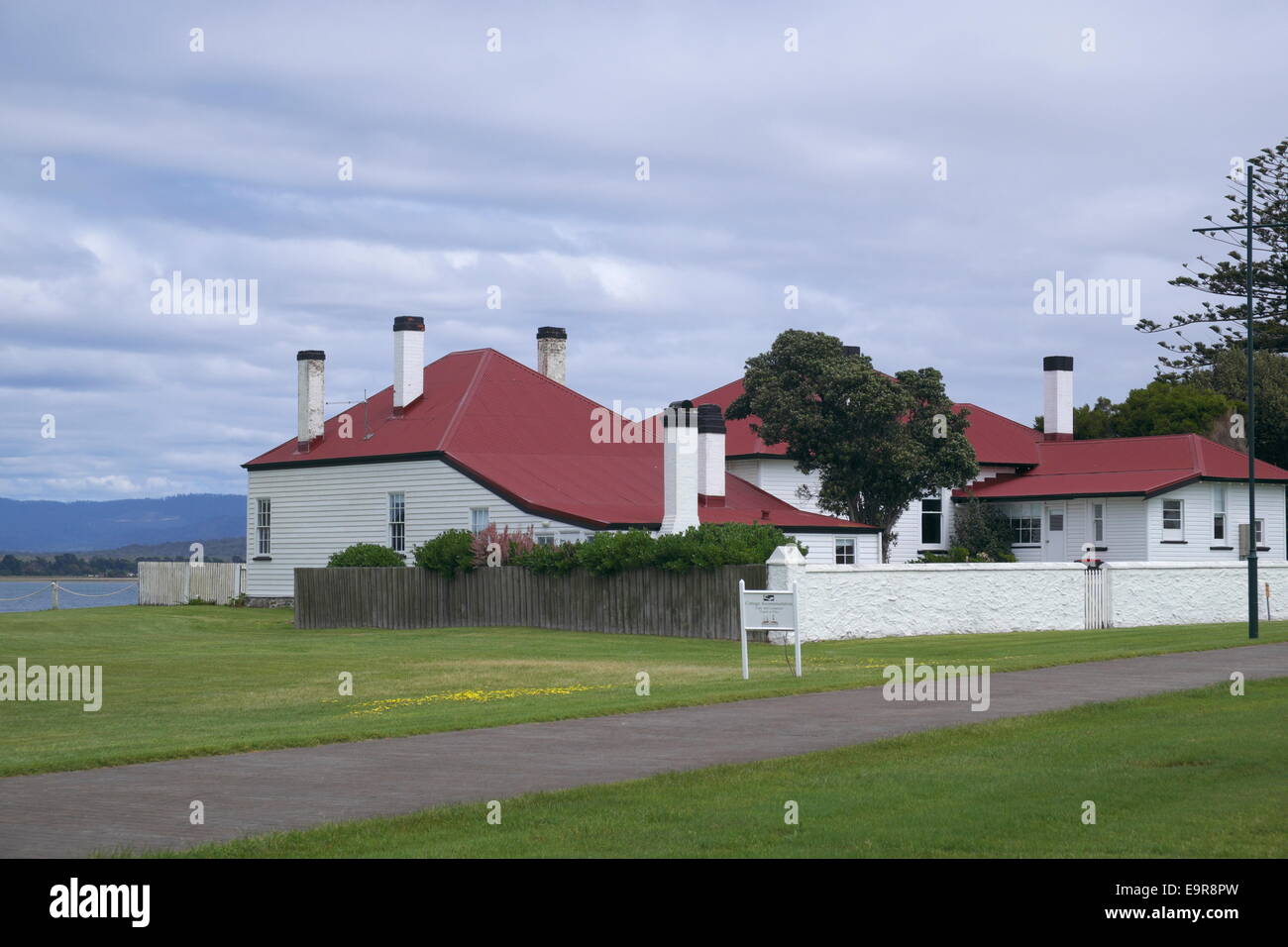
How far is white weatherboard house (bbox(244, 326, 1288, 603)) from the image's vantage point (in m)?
41.4

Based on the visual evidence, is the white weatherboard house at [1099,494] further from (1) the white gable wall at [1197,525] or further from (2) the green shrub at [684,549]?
(2) the green shrub at [684,549]

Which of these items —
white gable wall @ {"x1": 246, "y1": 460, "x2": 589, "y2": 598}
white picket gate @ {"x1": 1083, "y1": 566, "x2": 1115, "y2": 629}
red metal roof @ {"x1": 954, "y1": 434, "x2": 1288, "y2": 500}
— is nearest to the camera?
white picket gate @ {"x1": 1083, "y1": 566, "x2": 1115, "y2": 629}

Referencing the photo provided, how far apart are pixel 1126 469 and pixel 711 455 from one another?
17513 mm

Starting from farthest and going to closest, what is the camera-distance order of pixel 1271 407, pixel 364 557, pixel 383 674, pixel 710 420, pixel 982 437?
pixel 1271 407 < pixel 982 437 < pixel 364 557 < pixel 710 420 < pixel 383 674

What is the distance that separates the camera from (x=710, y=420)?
40.0 m

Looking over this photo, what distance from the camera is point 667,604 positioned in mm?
32750

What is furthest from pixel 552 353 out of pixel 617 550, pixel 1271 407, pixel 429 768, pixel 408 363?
pixel 429 768

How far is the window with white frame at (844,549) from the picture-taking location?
44375mm

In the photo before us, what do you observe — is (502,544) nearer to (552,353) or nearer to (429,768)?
(552,353)

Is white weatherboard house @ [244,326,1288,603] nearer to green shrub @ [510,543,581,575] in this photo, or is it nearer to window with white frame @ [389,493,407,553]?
window with white frame @ [389,493,407,553]

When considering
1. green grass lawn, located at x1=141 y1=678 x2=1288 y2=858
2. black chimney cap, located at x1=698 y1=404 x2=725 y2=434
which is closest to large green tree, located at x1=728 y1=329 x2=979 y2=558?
black chimney cap, located at x1=698 y1=404 x2=725 y2=434

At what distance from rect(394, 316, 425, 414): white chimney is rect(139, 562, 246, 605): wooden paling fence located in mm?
9168

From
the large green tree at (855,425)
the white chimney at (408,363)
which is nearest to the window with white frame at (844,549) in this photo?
the large green tree at (855,425)
